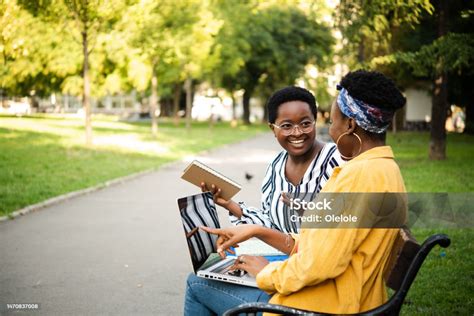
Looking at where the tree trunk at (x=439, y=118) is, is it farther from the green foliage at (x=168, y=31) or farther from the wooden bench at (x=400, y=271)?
the wooden bench at (x=400, y=271)

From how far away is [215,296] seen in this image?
2875 mm

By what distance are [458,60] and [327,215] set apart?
12275 mm

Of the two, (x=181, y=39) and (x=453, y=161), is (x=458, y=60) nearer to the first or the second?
(x=453, y=161)

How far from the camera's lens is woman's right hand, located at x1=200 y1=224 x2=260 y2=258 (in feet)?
9.08

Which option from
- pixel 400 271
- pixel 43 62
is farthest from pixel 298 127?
pixel 43 62

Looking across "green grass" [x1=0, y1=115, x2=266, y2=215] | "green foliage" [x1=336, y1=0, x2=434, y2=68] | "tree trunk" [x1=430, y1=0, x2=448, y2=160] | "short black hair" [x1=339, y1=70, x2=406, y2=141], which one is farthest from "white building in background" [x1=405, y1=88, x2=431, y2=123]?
"short black hair" [x1=339, y1=70, x2=406, y2=141]

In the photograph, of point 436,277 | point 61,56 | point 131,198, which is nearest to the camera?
point 436,277

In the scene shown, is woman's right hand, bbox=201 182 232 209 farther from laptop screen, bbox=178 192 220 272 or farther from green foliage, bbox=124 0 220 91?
green foliage, bbox=124 0 220 91

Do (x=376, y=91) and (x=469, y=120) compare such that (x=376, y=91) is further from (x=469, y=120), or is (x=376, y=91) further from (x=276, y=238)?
(x=469, y=120)

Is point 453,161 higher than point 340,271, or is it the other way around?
point 340,271

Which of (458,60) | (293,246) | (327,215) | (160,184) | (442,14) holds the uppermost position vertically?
(442,14)

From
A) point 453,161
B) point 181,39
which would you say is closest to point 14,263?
point 453,161

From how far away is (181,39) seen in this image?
24.0 metres

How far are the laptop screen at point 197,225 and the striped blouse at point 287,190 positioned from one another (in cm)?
68
